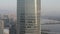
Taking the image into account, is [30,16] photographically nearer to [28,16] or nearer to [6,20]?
[28,16]

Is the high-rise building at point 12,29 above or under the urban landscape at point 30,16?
under

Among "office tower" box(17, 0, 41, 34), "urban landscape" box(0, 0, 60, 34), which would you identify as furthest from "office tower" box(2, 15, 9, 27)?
"office tower" box(17, 0, 41, 34)

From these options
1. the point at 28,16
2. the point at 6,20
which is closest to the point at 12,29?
the point at 6,20

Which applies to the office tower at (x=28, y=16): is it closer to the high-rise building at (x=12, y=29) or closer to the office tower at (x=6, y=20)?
the high-rise building at (x=12, y=29)

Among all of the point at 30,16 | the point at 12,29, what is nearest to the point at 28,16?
the point at 30,16

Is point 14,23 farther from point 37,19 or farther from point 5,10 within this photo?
point 37,19

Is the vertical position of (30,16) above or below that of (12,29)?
above

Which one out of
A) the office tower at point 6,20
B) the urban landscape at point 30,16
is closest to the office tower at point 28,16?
the urban landscape at point 30,16

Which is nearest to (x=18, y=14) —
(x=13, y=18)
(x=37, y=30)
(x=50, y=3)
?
(x=13, y=18)
